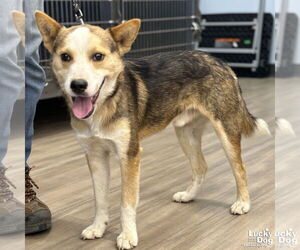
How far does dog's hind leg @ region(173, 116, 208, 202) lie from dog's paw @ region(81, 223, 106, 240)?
0.43 meters

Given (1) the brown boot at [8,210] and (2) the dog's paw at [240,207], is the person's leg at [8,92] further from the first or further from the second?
(2) the dog's paw at [240,207]

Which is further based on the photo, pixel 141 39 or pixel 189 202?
pixel 141 39

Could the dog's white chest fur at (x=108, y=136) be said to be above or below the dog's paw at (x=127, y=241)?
above

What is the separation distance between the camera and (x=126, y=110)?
5.09 feet

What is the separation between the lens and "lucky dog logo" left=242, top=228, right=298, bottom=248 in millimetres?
1552

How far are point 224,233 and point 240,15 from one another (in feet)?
14.5

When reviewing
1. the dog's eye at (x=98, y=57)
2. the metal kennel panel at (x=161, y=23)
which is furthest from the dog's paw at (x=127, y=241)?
the metal kennel panel at (x=161, y=23)

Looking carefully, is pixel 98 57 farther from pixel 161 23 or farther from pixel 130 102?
pixel 161 23

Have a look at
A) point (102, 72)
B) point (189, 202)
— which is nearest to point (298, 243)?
point (189, 202)

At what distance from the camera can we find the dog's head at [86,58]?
1.37 metres

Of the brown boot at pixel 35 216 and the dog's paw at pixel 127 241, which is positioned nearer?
the dog's paw at pixel 127 241

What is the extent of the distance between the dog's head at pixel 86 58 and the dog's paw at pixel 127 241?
17.1 inches

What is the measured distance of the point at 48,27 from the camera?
4.90 feet

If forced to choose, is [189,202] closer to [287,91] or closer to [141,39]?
[287,91]
